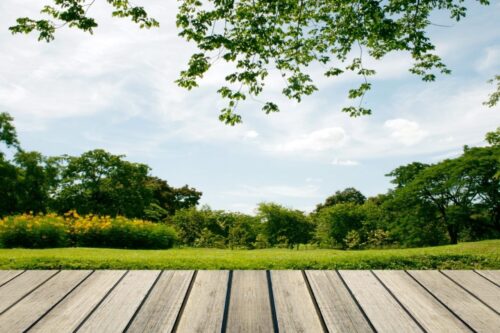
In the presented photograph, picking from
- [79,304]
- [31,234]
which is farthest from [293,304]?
[31,234]

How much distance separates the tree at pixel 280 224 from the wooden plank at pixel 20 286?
18018mm

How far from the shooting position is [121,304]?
11.2 ft

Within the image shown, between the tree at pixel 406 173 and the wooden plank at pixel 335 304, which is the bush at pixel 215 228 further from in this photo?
the wooden plank at pixel 335 304

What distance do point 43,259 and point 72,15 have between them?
13.5ft

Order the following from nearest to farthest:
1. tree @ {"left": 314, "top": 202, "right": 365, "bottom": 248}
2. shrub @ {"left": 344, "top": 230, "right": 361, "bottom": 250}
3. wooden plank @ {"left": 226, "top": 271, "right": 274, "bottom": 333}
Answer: wooden plank @ {"left": 226, "top": 271, "right": 274, "bottom": 333}, shrub @ {"left": 344, "top": 230, "right": 361, "bottom": 250}, tree @ {"left": 314, "top": 202, "right": 365, "bottom": 248}

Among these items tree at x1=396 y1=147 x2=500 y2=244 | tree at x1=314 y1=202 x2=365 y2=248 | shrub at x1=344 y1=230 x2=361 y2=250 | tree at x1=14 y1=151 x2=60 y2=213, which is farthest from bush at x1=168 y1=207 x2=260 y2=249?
tree at x1=14 y1=151 x2=60 y2=213

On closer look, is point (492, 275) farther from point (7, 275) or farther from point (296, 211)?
point (296, 211)

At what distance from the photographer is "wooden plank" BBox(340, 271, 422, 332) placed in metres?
3.04

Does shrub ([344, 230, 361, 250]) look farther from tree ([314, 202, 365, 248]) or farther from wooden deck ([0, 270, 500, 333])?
wooden deck ([0, 270, 500, 333])

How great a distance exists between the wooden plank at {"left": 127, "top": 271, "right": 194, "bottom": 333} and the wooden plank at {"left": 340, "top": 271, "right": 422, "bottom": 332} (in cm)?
146

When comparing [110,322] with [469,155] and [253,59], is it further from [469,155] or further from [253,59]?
[469,155]

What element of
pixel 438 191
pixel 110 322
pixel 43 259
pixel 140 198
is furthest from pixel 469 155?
pixel 110 322

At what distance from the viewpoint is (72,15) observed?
7.33 metres

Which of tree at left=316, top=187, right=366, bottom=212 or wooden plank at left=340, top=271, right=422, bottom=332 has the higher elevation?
tree at left=316, top=187, right=366, bottom=212
